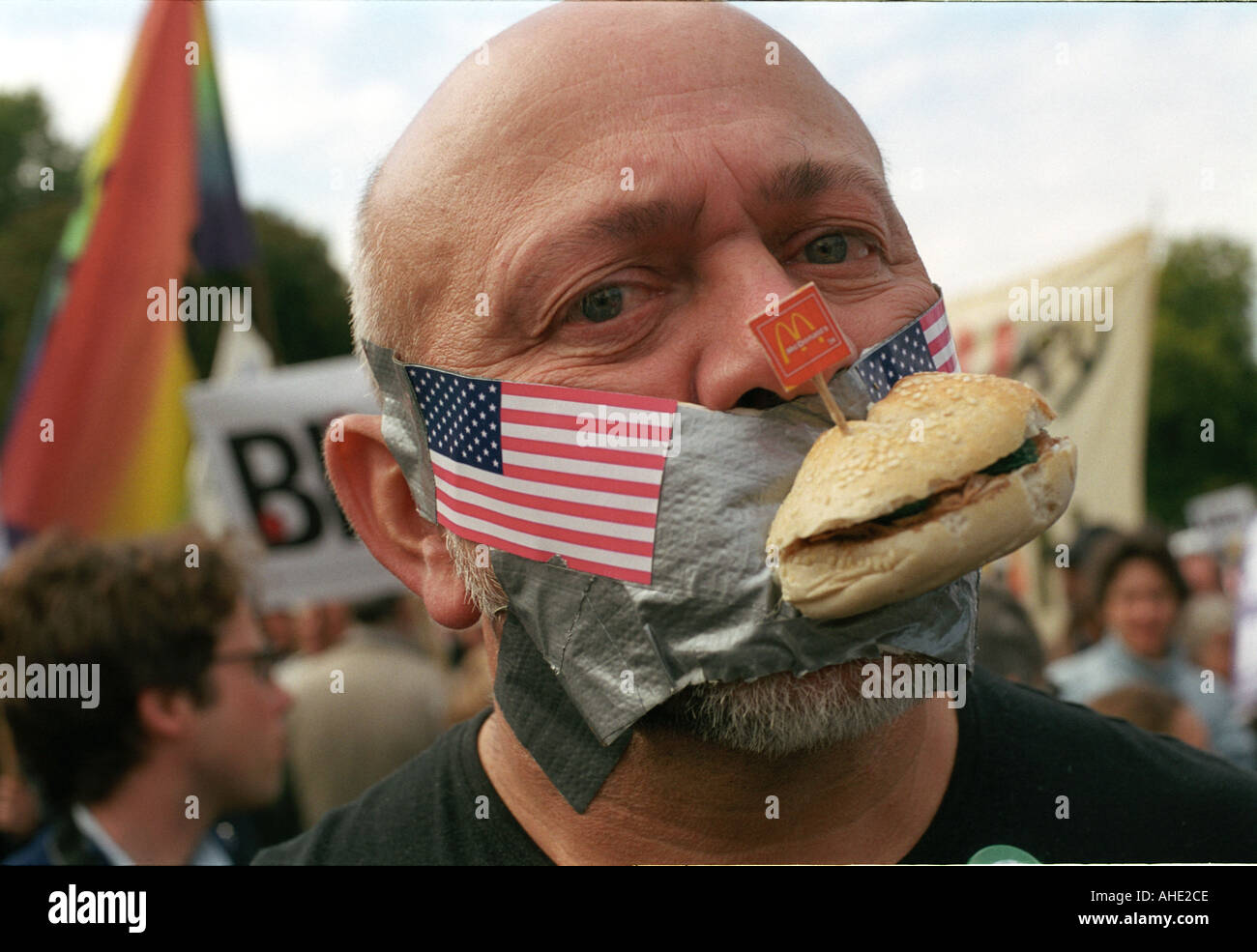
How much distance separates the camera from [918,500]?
1833mm

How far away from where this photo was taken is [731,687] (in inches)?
81.8

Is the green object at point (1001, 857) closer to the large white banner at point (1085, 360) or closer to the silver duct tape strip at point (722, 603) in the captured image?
the silver duct tape strip at point (722, 603)

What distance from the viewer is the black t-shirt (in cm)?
242

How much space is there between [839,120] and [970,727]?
1201mm

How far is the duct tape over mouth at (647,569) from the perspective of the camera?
78.3 inches

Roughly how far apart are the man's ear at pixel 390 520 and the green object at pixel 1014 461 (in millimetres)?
997

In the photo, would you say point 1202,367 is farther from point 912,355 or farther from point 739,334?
point 739,334

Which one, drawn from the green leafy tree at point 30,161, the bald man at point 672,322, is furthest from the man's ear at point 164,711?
the green leafy tree at point 30,161

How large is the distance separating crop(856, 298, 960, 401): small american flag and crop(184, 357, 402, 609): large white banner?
2986 millimetres

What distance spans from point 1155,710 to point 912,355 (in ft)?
7.51

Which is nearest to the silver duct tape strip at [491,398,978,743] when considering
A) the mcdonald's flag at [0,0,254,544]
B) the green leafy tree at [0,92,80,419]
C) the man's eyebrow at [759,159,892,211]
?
the man's eyebrow at [759,159,892,211]

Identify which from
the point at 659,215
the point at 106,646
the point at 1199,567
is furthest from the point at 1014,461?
the point at 1199,567

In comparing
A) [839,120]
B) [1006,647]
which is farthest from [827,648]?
[1006,647]

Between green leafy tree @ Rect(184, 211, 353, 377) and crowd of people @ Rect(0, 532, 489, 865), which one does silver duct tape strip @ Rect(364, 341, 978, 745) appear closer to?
crowd of people @ Rect(0, 532, 489, 865)
